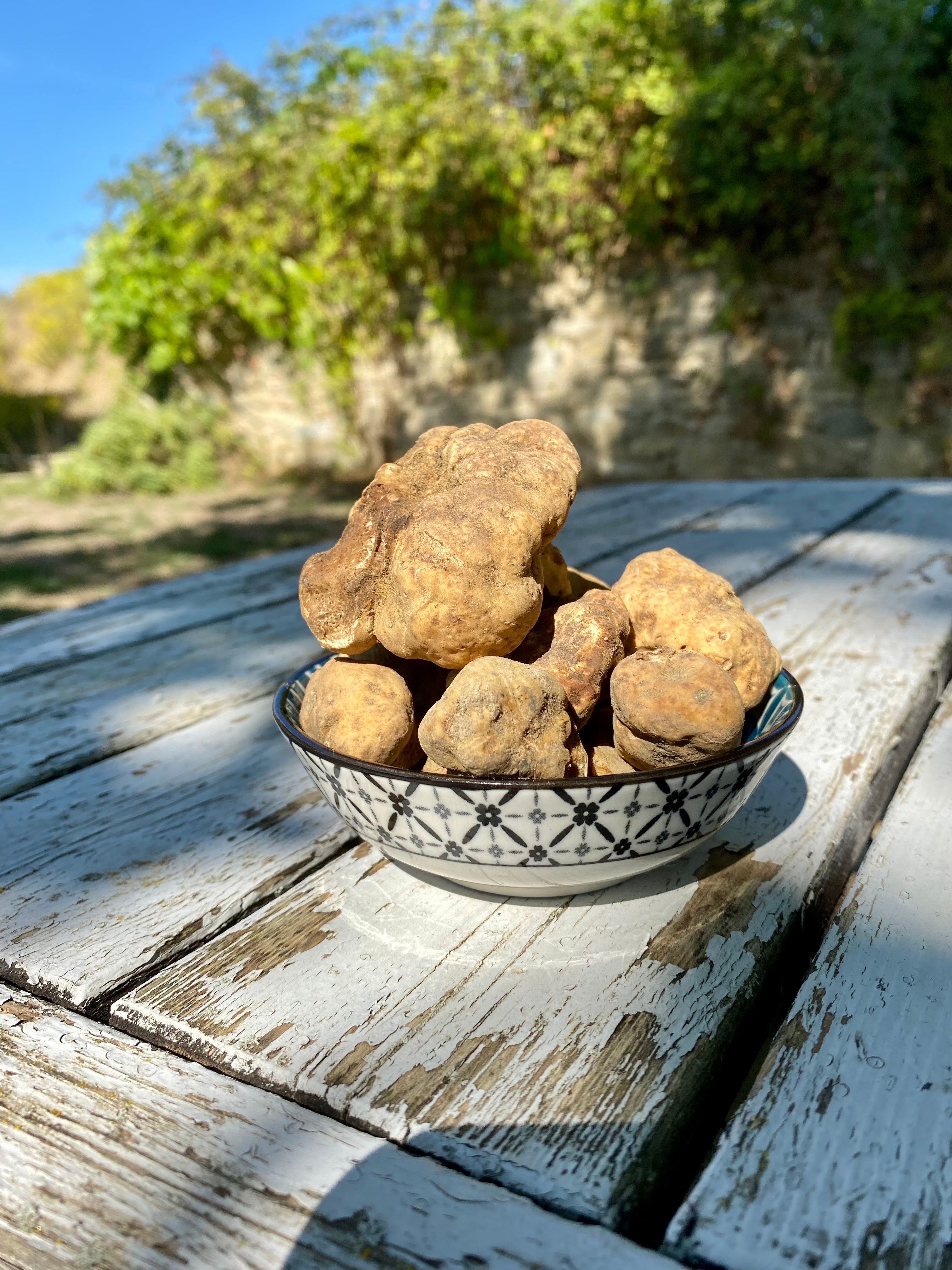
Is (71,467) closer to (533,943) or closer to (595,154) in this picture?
(595,154)

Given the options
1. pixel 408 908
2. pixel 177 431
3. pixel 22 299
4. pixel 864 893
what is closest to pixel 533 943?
pixel 408 908

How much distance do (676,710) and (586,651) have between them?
4.8 inches

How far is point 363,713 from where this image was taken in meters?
0.80

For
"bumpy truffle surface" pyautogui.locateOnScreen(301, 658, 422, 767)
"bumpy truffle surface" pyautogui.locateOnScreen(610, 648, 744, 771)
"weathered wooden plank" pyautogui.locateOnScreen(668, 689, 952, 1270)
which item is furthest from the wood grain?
"weathered wooden plank" pyautogui.locateOnScreen(668, 689, 952, 1270)

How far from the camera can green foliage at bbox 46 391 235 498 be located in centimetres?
743

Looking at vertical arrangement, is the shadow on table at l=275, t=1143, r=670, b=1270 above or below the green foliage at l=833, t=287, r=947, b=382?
below

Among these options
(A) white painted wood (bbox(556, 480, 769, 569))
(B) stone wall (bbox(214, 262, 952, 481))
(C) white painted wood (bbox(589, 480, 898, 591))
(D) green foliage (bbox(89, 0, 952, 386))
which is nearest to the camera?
(C) white painted wood (bbox(589, 480, 898, 591))

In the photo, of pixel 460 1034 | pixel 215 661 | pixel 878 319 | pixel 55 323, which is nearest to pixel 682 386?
pixel 878 319

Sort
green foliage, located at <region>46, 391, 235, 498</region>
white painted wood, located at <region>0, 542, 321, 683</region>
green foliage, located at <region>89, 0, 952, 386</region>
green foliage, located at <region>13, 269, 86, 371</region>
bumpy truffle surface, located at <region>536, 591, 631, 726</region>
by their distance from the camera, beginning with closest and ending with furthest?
1. bumpy truffle surface, located at <region>536, 591, 631, 726</region>
2. white painted wood, located at <region>0, 542, 321, 683</region>
3. green foliage, located at <region>89, 0, 952, 386</region>
4. green foliage, located at <region>46, 391, 235, 498</region>
5. green foliage, located at <region>13, 269, 86, 371</region>

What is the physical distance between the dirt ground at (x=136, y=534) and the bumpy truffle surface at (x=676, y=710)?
13.4ft

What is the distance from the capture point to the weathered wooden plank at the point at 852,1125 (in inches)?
19.7

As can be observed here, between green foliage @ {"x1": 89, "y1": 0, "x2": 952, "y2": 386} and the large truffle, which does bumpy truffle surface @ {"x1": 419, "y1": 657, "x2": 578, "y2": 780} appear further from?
green foliage @ {"x1": 89, "y1": 0, "x2": 952, "y2": 386}

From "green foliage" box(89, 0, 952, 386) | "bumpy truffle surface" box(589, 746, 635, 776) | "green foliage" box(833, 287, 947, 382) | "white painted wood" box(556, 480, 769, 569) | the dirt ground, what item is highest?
"green foliage" box(89, 0, 952, 386)

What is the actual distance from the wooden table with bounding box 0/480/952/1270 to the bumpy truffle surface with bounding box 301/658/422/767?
0.16 metres
